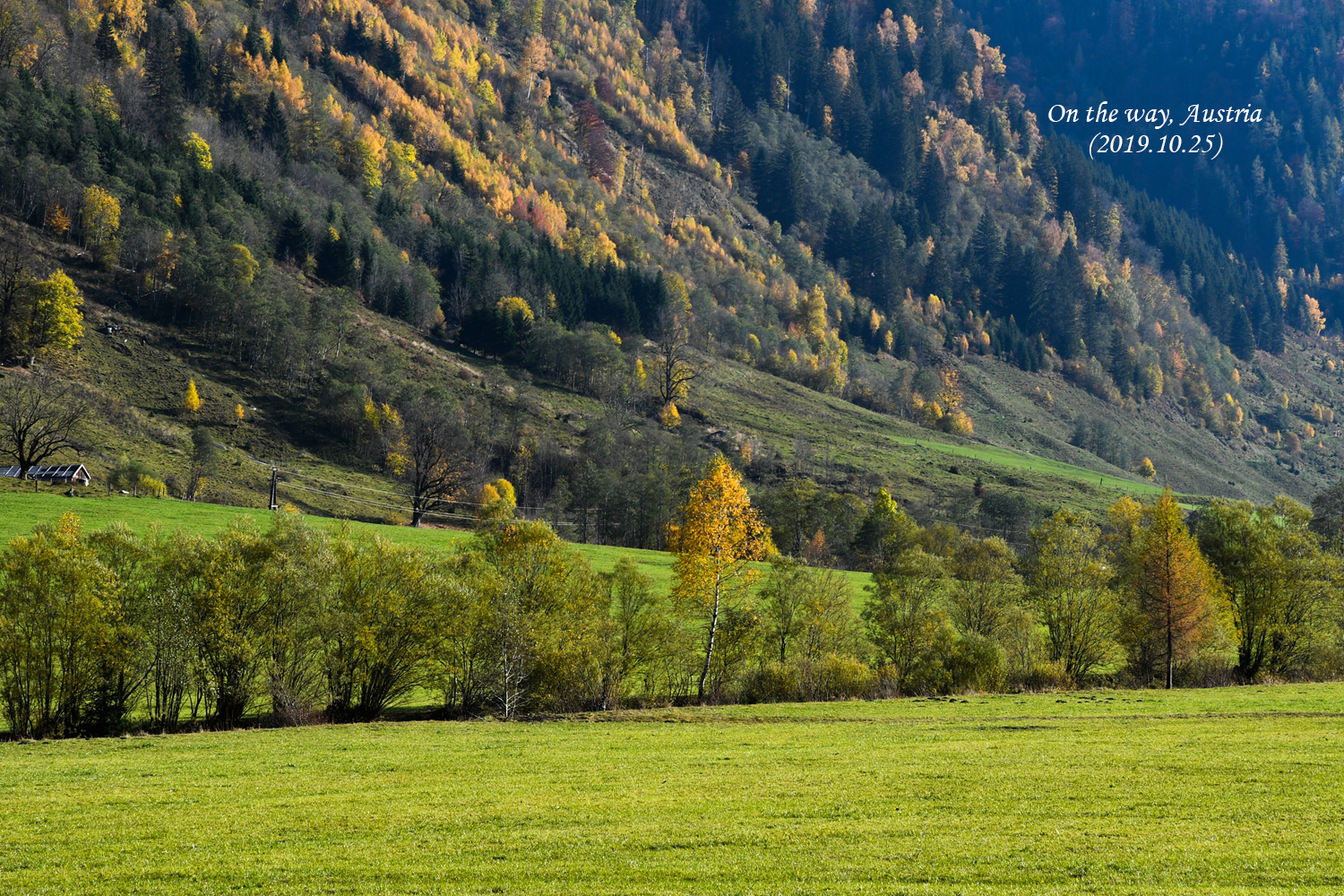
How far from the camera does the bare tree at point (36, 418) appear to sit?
9812 cm

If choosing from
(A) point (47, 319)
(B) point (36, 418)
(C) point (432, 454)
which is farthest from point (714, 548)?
(A) point (47, 319)

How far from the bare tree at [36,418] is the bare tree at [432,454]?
1573 inches

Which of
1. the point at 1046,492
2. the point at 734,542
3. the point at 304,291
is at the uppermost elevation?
the point at 304,291

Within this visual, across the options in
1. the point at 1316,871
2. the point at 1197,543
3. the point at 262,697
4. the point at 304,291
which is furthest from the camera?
the point at 304,291

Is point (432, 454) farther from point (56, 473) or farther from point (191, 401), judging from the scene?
point (56, 473)

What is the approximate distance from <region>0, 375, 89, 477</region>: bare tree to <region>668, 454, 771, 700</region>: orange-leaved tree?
7564 cm

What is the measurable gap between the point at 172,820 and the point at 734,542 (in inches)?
1461

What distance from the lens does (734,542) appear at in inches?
2168

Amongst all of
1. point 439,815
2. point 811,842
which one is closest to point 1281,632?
point 811,842

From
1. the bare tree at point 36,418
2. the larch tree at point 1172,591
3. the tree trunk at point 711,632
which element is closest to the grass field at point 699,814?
the tree trunk at point 711,632

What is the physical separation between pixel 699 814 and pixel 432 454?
111m

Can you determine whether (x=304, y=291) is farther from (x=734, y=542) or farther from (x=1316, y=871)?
(x=1316, y=871)

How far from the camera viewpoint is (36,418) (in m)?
98.9

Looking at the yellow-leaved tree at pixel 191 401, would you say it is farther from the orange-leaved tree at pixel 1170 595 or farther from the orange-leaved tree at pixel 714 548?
the orange-leaved tree at pixel 1170 595
